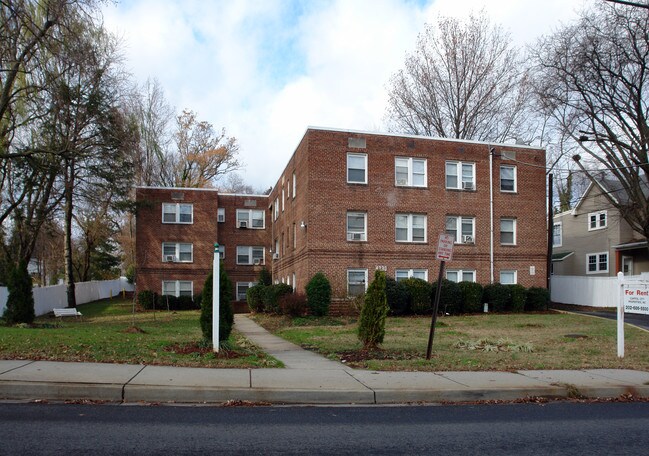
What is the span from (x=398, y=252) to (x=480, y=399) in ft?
60.3

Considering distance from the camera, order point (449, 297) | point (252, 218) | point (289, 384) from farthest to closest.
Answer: point (252, 218), point (449, 297), point (289, 384)

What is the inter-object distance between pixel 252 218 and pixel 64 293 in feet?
45.2

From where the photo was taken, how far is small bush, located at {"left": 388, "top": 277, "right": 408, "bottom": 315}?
24531 mm

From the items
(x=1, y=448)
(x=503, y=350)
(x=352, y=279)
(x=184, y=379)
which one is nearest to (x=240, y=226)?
(x=352, y=279)

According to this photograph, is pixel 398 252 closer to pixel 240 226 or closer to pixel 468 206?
pixel 468 206

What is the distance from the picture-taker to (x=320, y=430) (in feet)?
20.7

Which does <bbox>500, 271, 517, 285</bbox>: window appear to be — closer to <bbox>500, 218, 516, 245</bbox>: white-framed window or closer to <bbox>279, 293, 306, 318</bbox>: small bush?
<bbox>500, 218, 516, 245</bbox>: white-framed window

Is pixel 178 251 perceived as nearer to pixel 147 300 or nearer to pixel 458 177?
pixel 147 300

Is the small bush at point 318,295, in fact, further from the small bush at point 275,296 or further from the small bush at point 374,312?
the small bush at point 374,312

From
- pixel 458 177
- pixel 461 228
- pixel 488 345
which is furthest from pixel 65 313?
pixel 488 345

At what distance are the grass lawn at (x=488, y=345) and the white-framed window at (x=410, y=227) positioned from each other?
5357mm

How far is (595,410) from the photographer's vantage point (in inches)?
307

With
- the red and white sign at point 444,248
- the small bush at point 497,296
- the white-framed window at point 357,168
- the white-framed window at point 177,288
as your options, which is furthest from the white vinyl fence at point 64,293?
the small bush at point 497,296

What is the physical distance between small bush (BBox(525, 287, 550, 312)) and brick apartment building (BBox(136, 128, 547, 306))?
36.5 inches
